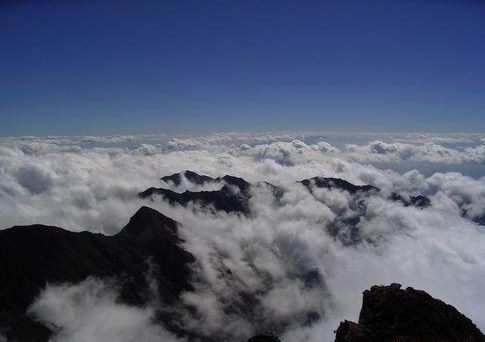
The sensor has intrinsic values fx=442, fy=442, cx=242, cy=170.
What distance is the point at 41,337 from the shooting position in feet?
599

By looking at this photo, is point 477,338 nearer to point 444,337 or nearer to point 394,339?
point 444,337

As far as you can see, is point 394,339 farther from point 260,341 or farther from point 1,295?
point 1,295

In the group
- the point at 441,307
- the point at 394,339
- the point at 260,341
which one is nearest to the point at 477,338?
the point at 441,307

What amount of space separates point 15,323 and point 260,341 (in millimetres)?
145824

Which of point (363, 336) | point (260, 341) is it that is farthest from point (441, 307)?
point (260, 341)

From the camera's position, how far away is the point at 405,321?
58.1 metres

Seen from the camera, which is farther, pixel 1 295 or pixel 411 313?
pixel 1 295

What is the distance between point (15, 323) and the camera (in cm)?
17375

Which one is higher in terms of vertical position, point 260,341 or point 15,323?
point 260,341

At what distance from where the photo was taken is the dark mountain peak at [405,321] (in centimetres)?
5241

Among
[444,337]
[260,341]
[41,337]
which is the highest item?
[444,337]

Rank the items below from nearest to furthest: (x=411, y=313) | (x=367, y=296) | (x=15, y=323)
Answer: (x=411, y=313), (x=367, y=296), (x=15, y=323)

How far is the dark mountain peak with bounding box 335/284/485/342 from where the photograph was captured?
5241 centimetres

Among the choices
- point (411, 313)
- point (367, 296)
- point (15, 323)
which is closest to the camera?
point (411, 313)
